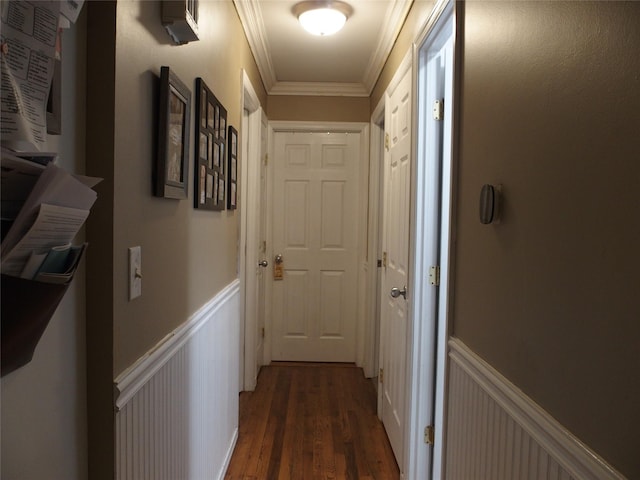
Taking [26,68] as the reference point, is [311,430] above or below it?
below

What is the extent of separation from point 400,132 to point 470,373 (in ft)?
4.84

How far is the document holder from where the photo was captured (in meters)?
0.62

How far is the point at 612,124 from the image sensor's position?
70cm

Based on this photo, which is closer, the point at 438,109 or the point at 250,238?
the point at 438,109

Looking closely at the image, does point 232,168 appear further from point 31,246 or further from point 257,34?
point 31,246

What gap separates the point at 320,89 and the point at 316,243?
1.29 m

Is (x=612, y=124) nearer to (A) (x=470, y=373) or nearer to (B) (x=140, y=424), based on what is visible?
(A) (x=470, y=373)

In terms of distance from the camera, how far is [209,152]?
1710 mm

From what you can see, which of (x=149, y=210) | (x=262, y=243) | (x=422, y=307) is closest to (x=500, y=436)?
(x=422, y=307)

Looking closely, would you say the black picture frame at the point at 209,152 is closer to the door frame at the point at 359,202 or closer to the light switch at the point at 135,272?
the light switch at the point at 135,272

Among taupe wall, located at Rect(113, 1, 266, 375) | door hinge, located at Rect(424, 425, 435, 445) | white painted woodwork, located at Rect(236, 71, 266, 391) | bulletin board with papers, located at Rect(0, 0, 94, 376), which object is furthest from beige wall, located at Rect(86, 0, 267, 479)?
white painted woodwork, located at Rect(236, 71, 266, 391)

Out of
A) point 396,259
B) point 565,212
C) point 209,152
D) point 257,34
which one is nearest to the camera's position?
point 565,212

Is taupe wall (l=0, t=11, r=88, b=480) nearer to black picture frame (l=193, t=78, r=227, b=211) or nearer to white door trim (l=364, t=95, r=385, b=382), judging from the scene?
black picture frame (l=193, t=78, r=227, b=211)

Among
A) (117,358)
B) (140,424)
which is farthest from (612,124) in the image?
(140,424)
